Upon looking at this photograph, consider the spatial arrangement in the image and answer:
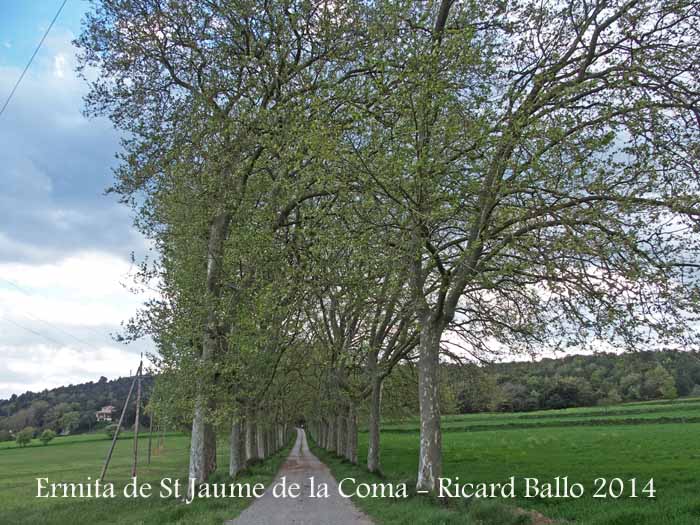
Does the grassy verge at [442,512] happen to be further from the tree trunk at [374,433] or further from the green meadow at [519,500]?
the tree trunk at [374,433]

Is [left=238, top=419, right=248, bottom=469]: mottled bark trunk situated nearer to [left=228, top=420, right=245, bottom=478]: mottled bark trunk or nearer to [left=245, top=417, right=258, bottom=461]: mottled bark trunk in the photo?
[left=245, top=417, right=258, bottom=461]: mottled bark trunk

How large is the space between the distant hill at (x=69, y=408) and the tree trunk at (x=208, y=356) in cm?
10759

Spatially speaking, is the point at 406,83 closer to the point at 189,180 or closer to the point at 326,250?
the point at 326,250

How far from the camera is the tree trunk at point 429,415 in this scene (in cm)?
1342

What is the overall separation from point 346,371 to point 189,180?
16.6 meters

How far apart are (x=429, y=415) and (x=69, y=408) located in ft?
496

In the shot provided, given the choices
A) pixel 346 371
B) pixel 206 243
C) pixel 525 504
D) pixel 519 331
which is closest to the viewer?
pixel 525 504

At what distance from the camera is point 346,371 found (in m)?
30.1

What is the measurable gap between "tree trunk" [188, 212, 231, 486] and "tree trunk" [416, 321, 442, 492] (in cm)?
660

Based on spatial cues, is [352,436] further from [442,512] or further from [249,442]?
[442,512]

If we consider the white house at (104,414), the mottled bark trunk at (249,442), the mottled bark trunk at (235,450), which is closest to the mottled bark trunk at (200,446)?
the mottled bark trunk at (235,450)

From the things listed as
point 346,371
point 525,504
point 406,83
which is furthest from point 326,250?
point 346,371

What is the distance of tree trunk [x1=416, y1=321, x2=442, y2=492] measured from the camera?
528 inches

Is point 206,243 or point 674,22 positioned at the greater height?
point 674,22
